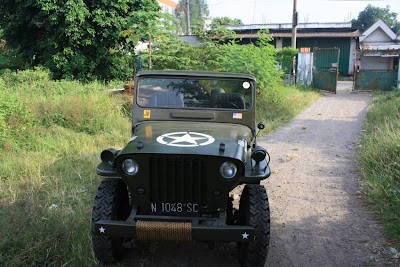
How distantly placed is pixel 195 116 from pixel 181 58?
6768mm

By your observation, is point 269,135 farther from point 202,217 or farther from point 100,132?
point 202,217

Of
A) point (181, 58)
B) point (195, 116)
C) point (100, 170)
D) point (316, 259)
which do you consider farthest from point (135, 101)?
point (181, 58)

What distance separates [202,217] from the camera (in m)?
3.24

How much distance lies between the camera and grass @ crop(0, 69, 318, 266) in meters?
3.57

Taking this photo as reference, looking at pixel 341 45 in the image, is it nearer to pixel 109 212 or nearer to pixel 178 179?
pixel 178 179

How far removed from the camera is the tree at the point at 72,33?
1339 centimetres

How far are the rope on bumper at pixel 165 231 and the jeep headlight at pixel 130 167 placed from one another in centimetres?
40

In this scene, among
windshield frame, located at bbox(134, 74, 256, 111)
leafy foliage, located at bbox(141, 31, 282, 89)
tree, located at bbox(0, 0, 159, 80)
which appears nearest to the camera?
windshield frame, located at bbox(134, 74, 256, 111)

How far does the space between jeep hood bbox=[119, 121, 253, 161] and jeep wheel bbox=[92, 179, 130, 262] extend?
0.46 m

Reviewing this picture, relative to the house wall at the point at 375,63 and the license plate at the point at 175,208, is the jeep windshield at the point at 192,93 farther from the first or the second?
the house wall at the point at 375,63

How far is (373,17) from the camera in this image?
51.2 m

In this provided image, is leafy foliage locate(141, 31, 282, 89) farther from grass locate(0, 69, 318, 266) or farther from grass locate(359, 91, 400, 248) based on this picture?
grass locate(359, 91, 400, 248)

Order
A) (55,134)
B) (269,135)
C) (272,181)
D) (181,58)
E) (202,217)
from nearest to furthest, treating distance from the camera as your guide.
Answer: (202,217)
(272,181)
(55,134)
(269,135)
(181,58)

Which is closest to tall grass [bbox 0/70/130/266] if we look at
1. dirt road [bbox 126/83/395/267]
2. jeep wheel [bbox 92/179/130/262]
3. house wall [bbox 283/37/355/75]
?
jeep wheel [bbox 92/179/130/262]
